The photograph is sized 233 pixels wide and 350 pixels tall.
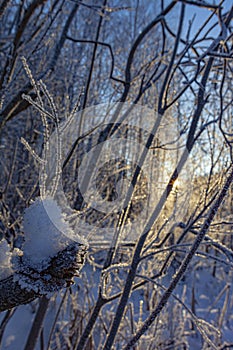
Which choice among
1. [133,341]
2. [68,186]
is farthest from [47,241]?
[68,186]

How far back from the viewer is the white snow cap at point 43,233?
1.62ft

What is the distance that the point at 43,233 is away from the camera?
20.4 inches

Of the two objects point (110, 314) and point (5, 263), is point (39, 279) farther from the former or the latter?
point (110, 314)

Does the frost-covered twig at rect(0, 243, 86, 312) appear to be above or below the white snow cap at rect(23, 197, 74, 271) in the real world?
below

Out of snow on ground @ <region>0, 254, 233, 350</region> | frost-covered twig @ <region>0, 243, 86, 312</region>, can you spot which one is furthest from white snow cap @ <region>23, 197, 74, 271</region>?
snow on ground @ <region>0, 254, 233, 350</region>

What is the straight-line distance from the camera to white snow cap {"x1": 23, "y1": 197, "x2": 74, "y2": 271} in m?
0.49

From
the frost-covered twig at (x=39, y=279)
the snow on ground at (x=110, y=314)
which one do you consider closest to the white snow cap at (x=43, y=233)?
the frost-covered twig at (x=39, y=279)

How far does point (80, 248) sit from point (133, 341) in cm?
64

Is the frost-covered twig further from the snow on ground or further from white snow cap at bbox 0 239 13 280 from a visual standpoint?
the snow on ground

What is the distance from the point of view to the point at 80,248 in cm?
51

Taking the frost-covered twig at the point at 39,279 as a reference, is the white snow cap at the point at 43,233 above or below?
above

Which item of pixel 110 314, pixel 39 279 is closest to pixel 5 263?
pixel 39 279

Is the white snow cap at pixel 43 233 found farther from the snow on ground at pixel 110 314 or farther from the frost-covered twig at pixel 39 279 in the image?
the snow on ground at pixel 110 314

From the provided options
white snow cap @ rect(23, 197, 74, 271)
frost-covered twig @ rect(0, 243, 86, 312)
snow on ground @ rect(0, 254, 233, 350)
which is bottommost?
snow on ground @ rect(0, 254, 233, 350)
